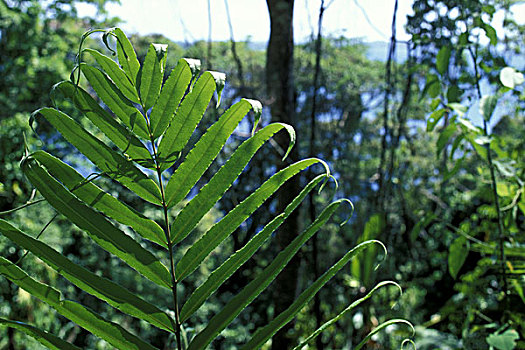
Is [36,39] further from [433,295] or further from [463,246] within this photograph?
[433,295]

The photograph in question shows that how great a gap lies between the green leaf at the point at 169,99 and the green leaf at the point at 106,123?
0.02m

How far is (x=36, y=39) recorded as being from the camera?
3.73m

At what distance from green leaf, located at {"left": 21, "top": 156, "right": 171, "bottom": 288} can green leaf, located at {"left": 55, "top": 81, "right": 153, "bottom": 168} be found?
0.19 ft

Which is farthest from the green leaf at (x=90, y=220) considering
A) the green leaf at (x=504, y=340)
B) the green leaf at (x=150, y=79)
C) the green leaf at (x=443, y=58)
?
the green leaf at (x=443, y=58)

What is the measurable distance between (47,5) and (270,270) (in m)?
4.10

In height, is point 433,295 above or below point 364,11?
below

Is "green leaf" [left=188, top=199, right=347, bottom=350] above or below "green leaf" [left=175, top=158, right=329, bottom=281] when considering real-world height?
below

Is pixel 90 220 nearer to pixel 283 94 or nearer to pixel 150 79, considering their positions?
pixel 150 79

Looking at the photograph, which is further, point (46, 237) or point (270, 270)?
point (46, 237)

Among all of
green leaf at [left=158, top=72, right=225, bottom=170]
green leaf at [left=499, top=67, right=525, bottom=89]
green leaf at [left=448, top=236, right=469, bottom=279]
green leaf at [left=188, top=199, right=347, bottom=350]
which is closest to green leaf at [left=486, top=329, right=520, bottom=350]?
green leaf at [left=448, top=236, right=469, bottom=279]

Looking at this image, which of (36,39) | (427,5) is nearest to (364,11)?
(427,5)

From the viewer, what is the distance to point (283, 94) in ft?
A: 3.49

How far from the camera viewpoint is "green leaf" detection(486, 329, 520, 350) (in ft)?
2.41

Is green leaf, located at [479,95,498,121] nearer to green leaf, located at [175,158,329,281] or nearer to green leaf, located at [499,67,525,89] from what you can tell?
green leaf, located at [499,67,525,89]
